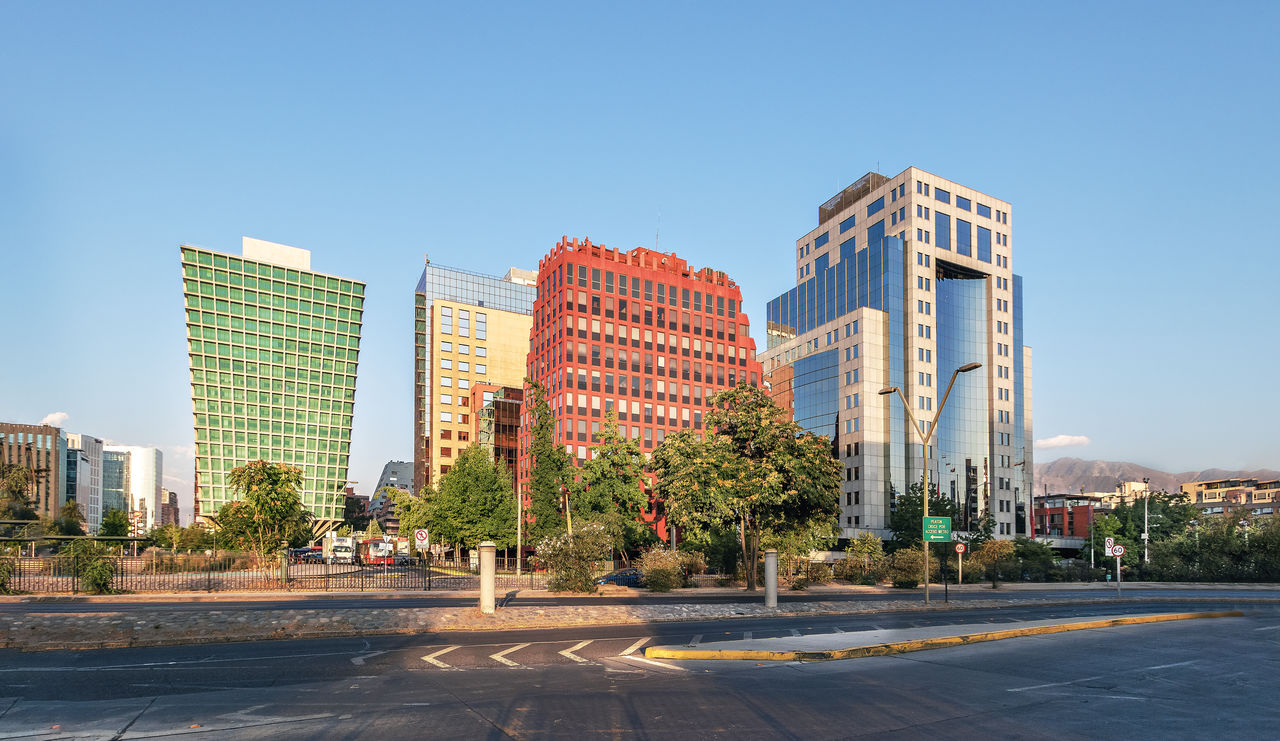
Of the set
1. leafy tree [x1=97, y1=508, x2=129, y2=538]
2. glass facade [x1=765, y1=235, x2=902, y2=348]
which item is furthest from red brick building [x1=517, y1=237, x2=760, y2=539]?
leafy tree [x1=97, y1=508, x2=129, y2=538]

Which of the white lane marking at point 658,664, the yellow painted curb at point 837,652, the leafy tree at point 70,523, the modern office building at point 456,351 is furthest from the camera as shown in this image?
the modern office building at point 456,351

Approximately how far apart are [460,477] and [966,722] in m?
70.8

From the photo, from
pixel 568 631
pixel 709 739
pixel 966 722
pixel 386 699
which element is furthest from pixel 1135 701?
pixel 568 631

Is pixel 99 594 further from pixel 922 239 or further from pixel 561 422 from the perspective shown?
pixel 922 239

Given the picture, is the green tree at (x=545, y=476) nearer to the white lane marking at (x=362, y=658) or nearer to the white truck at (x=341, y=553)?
the white truck at (x=341, y=553)

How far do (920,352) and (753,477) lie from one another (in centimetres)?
8733

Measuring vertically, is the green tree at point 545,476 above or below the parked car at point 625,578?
above

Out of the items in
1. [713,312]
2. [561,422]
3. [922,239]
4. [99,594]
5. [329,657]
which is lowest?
[99,594]

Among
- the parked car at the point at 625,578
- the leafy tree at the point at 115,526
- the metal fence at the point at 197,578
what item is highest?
the metal fence at the point at 197,578

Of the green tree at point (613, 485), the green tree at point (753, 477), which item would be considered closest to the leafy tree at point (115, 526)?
the green tree at point (613, 485)

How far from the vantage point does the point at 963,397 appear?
122750 mm

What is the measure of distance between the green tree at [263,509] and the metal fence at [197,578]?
1853 millimetres

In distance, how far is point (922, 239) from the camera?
12369 centimetres

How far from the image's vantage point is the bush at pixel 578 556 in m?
41.1
